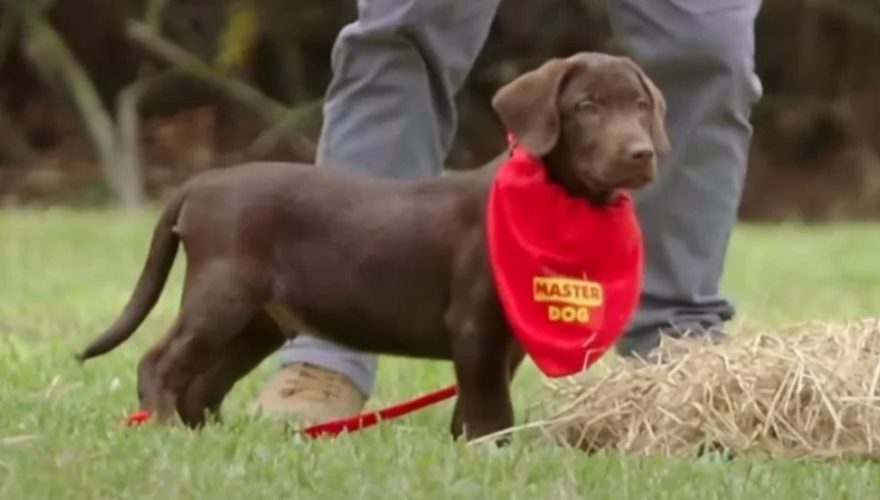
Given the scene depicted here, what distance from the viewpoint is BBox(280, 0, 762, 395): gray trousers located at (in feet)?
13.6

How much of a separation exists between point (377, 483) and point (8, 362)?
1.84m

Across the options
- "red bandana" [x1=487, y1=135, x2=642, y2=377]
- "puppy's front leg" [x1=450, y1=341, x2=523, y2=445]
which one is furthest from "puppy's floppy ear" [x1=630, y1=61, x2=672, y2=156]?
"puppy's front leg" [x1=450, y1=341, x2=523, y2=445]

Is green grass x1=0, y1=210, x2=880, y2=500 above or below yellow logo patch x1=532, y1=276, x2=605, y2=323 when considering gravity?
below

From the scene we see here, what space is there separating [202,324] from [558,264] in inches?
24.7

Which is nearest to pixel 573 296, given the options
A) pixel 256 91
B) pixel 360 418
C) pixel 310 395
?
pixel 360 418

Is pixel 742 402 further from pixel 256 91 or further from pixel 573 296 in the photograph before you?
pixel 256 91

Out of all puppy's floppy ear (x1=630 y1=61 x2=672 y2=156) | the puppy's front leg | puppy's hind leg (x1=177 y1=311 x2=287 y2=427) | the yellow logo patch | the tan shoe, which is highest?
puppy's floppy ear (x1=630 y1=61 x2=672 y2=156)

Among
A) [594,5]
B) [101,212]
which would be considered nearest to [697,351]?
[101,212]

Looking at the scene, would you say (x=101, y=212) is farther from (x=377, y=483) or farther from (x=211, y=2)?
(x=377, y=483)

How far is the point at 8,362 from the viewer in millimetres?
4695

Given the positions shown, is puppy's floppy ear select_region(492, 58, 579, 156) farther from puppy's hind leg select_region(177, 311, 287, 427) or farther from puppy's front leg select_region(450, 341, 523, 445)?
puppy's hind leg select_region(177, 311, 287, 427)

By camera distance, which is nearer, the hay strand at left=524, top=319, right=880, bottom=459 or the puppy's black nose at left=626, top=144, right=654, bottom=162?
the puppy's black nose at left=626, top=144, right=654, bottom=162

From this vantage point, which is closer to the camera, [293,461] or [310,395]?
[293,461]

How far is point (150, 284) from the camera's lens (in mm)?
3887
